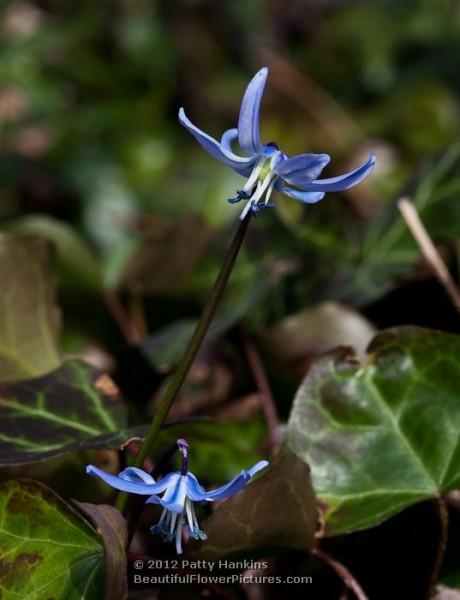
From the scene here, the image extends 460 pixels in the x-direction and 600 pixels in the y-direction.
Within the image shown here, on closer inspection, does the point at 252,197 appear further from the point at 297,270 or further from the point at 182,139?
the point at 182,139

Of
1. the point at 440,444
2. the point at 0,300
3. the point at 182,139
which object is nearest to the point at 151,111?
the point at 182,139

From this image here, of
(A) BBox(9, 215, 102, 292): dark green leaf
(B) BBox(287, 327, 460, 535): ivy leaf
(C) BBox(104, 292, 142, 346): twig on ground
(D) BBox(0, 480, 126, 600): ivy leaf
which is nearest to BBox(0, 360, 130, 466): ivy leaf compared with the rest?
(D) BBox(0, 480, 126, 600): ivy leaf

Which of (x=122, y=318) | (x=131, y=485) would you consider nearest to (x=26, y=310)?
(x=122, y=318)

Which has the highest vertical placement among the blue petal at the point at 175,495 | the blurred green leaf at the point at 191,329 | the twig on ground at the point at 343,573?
the blurred green leaf at the point at 191,329

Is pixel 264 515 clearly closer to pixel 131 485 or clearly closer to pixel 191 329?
pixel 131 485

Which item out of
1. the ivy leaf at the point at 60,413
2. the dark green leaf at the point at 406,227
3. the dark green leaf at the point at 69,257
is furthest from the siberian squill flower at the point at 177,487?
the dark green leaf at the point at 69,257

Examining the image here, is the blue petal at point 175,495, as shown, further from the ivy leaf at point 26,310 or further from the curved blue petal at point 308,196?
the ivy leaf at point 26,310
